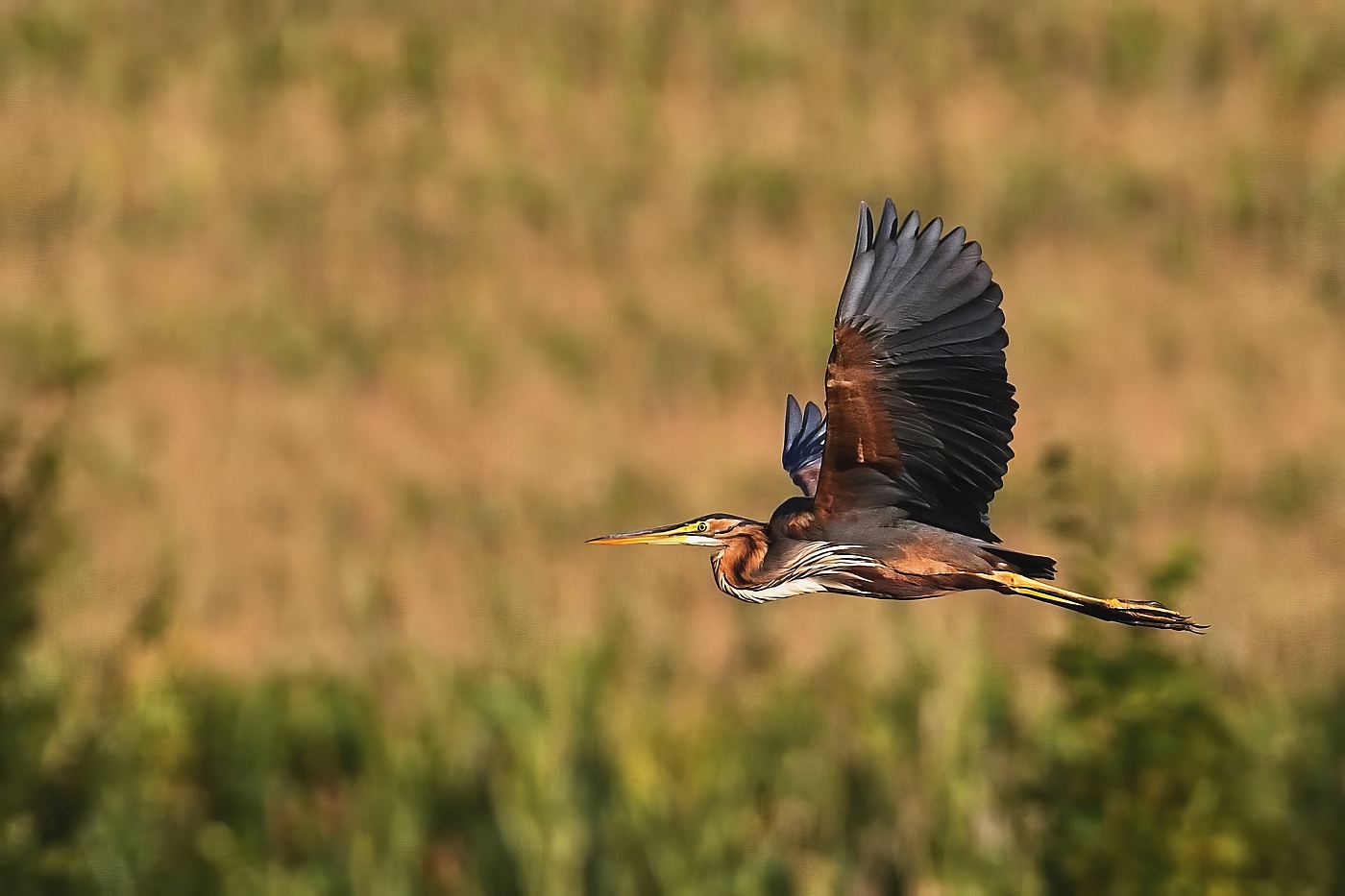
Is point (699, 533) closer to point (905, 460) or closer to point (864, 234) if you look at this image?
point (905, 460)

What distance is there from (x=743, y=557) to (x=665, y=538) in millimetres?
77

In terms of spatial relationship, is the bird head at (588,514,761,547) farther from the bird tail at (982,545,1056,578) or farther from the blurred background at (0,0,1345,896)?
the blurred background at (0,0,1345,896)

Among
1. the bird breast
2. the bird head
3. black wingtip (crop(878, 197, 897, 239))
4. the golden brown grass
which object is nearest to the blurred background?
the golden brown grass

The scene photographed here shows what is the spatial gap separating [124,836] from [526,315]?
1637 cm

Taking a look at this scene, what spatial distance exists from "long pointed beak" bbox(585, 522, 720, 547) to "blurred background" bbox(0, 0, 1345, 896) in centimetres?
399

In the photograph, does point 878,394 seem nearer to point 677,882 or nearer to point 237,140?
point 677,882

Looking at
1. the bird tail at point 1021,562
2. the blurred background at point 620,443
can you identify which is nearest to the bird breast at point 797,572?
the bird tail at point 1021,562

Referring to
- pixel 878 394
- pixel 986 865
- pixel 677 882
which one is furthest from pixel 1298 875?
pixel 878 394

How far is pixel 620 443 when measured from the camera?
21703 millimetres

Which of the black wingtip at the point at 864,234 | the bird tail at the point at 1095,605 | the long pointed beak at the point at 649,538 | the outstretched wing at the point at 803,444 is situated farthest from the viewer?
the outstretched wing at the point at 803,444

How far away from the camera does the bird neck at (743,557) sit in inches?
86.4

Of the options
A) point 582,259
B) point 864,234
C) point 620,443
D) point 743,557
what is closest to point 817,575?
point 743,557

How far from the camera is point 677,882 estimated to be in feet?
34.9

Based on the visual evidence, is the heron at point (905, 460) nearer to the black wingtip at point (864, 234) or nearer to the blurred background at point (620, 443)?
the black wingtip at point (864, 234)
